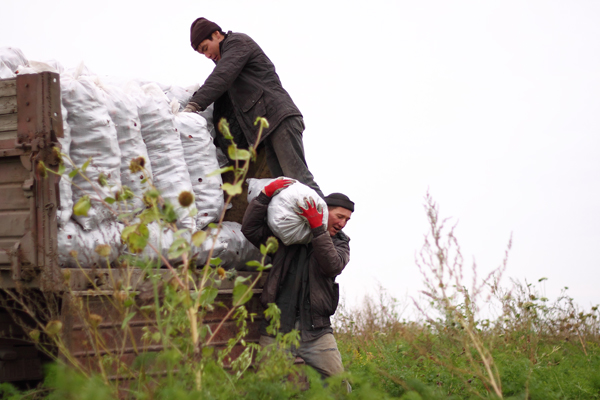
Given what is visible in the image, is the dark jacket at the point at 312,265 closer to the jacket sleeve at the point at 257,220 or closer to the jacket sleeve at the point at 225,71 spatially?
the jacket sleeve at the point at 257,220

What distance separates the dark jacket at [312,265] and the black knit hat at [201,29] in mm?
1721

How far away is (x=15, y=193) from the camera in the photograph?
125 inches

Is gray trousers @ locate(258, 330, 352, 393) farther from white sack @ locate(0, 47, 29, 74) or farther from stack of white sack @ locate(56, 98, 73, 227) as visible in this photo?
white sack @ locate(0, 47, 29, 74)

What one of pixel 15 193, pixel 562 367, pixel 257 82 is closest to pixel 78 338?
pixel 15 193

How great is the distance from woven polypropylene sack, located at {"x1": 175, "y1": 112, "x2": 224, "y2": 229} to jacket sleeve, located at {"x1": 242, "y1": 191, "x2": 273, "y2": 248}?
251 millimetres

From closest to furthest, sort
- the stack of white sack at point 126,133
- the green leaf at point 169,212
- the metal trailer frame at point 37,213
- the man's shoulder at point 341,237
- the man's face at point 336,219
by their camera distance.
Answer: the green leaf at point 169,212 < the metal trailer frame at point 37,213 < the stack of white sack at point 126,133 < the man's face at point 336,219 < the man's shoulder at point 341,237

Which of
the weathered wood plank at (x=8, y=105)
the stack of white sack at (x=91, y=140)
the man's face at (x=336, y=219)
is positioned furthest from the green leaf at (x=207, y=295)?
the man's face at (x=336, y=219)

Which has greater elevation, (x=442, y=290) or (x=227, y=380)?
(x=442, y=290)

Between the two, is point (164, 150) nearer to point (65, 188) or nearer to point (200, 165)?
point (200, 165)

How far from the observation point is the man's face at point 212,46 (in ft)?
16.2

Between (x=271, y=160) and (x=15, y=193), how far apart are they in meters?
1.98

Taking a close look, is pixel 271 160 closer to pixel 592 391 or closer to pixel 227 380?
pixel 227 380

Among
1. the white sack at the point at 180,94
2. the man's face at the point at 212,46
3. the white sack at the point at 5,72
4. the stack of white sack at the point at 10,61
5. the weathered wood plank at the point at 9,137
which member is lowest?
the weathered wood plank at the point at 9,137

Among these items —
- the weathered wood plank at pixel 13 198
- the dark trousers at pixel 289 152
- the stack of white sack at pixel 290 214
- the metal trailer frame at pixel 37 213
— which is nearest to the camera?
the metal trailer frame at pixel 37 213
